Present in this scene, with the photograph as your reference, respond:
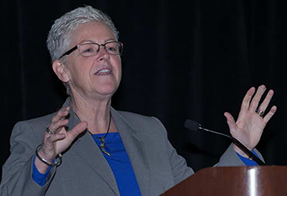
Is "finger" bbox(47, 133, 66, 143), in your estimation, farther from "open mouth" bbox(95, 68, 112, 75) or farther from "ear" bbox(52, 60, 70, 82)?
"ear" bbox(52, 60, 70, 82)

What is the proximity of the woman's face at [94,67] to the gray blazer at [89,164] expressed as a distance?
0.54ft

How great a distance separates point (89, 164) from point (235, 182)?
902 mm

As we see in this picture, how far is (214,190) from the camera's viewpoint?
118cm

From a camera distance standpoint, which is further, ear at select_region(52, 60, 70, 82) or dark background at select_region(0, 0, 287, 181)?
dark background at select_region(0, 0, 287, 181)

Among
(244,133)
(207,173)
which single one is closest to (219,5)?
(244,133)

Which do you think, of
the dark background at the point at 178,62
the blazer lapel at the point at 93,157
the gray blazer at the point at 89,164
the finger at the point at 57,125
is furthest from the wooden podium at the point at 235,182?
the dark background at the point at 178,62

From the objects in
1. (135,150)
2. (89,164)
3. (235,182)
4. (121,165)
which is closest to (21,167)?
(89,164)

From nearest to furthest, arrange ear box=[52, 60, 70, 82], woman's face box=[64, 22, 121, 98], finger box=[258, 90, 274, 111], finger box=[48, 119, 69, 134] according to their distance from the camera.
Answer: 1. finger box=[48, 119, 69, 134]
2. finger box=[258, 90, 274, 111]
3. woman's face box=[64, 22, 121, 98]
4. ear box=[52, 60, 70, 82]

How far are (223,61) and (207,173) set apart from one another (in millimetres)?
A: 2410

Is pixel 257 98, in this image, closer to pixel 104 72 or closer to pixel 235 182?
pixel 104 72

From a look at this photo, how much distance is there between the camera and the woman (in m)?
1.91

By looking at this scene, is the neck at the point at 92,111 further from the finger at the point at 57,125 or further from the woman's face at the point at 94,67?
the finger at the point at 57,125

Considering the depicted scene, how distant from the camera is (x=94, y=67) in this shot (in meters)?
2.13

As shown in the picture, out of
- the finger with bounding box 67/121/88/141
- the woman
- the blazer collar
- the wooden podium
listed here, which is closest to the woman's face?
the woman
